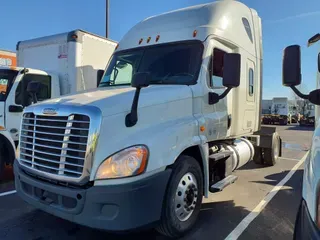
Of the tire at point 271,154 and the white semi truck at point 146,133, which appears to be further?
the tire at point 271,154

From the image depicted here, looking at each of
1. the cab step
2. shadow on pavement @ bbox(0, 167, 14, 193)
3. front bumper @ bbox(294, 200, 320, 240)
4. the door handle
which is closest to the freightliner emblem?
the cab step

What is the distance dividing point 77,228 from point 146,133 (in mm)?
1772

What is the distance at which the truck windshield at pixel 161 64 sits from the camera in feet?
13.7

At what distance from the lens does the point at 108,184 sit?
9.59ft

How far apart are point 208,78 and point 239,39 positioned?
1.59m

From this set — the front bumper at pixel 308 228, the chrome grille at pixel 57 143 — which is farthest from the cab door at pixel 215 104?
the front bumper at pixel 308 228

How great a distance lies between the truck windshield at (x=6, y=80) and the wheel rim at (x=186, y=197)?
4576 millimetres

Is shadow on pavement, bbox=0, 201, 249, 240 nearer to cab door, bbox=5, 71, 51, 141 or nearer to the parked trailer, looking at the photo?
cab door, bbox=5, 71, 51, 141

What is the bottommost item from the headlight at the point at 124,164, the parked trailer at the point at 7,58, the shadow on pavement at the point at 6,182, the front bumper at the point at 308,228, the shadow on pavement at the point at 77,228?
the shadow on pavement at the point at 77,228

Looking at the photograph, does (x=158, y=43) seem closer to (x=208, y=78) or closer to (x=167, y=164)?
(x=208, y=78)

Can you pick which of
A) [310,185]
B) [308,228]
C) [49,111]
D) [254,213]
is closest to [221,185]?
[254,213]

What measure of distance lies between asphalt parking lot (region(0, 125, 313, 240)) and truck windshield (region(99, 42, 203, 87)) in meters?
2.03

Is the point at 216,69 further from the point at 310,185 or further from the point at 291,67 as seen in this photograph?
the point at 310,185

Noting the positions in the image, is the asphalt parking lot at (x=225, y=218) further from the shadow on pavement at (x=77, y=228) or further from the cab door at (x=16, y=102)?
the cab door at (x=16, y=102)
